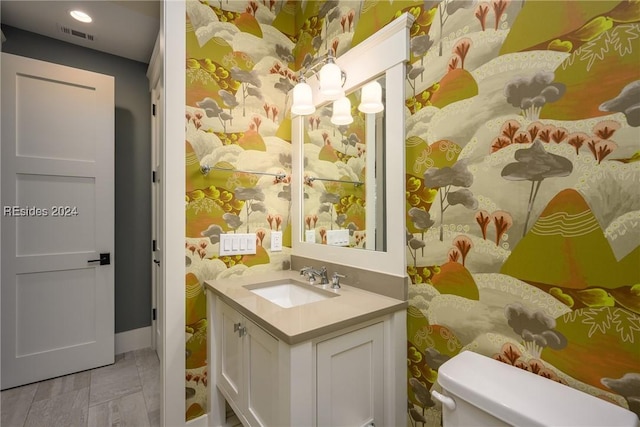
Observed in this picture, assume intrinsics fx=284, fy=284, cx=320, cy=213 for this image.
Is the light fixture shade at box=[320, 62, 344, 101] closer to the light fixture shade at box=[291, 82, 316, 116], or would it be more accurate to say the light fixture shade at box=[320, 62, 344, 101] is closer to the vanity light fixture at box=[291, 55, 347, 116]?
the vanity light fixture at box=[291, 55, 347, 116]

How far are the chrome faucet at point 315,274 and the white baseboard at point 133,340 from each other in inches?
76.9

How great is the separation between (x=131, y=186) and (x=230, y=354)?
2010 mm

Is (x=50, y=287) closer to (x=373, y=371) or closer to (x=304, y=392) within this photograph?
(x=304, y=392)

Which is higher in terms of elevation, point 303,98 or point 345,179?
point 303,98

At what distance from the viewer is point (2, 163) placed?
196cm

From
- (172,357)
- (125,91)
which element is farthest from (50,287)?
(125,91)

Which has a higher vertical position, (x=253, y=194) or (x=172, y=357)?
(x=253, y=194)

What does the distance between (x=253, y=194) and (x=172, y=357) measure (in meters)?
0.98

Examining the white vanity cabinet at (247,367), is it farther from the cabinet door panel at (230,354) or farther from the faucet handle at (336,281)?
the faucet handle at (336,281)

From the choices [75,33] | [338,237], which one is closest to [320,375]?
[338,237]

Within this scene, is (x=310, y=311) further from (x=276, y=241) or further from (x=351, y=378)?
(x=276, y=241)

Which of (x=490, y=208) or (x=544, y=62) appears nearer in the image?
(x=544, y=62)

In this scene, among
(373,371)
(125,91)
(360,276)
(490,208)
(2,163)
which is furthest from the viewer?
(125,91)

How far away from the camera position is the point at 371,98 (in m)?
1.40
